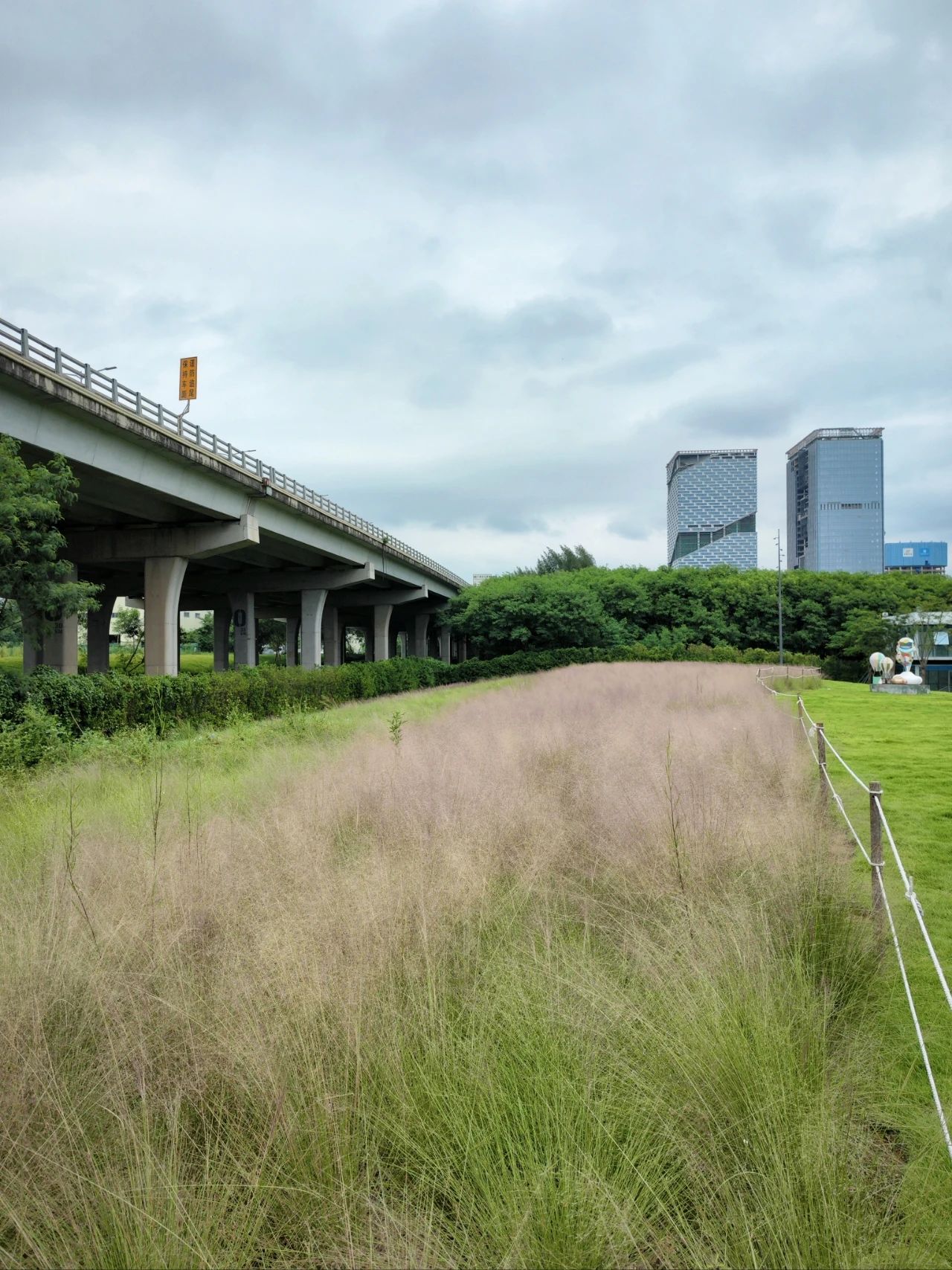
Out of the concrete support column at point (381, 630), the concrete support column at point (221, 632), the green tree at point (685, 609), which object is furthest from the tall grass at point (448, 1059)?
the concrete support column at point (221, 632)

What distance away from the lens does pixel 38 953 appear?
128 inches

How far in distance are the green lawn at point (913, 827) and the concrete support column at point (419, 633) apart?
166 ft

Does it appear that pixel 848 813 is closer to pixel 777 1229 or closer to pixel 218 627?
pixel 777 1229

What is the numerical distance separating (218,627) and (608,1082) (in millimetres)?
52267

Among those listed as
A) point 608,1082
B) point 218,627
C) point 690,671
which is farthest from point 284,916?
point 218,627

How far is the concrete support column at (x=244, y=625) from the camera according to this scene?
40312 mm

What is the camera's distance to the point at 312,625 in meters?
39.5

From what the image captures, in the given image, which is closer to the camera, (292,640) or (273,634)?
(292,640)

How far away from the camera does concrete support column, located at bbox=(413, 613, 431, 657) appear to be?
65.6 meters

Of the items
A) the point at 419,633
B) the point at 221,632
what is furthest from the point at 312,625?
the point at 419,633

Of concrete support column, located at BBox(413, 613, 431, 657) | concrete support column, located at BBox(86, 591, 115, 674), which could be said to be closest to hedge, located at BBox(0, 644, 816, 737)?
concrete support column, located at BBox(86, 591, 115, 674)

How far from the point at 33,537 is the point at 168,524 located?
10.8 meters

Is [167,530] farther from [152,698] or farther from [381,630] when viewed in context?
[381,630]

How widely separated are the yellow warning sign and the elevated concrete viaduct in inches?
157
